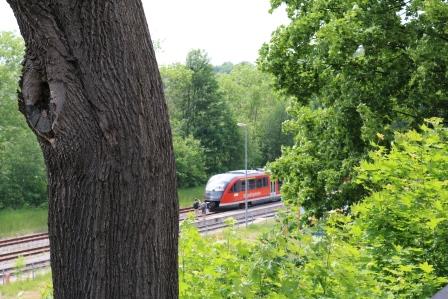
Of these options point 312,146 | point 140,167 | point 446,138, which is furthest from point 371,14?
point 140,167

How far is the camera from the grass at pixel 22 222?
3412 centimetres

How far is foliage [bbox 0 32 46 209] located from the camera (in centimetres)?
3956

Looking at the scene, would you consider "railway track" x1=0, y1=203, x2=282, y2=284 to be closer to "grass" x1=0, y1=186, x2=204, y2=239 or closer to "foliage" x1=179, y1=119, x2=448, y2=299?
"grass" x1=0, y1=186, x2=204, y2=239

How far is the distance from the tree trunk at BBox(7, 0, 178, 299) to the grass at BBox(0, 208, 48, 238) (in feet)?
107

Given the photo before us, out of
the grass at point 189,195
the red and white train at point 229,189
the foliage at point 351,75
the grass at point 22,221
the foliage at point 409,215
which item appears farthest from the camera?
the grass at point 189,195

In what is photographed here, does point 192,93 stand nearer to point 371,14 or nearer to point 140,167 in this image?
point 371,14

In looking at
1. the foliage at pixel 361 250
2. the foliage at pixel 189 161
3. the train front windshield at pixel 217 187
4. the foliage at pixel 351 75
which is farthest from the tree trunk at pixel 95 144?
the foliage at pixel 189 161

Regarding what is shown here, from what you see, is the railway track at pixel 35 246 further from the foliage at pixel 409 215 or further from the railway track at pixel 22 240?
the foliage at pixel 409 215

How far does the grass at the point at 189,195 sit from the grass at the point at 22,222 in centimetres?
1067

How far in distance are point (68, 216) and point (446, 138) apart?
14.7ft

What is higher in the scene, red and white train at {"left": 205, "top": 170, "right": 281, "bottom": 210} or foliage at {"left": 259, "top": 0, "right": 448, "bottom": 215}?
foliage at {"left": 259, "top": 0, "right": 448, "bottom": 215}

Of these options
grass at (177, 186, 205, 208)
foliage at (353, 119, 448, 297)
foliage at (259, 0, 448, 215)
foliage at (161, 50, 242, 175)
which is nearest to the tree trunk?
foliage at (353, 119, 448, 297)

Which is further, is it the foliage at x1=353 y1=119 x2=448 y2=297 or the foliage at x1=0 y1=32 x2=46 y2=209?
the foliage at x1=0 y1=32 x2=46 y2=209

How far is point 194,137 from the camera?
53281 mm
